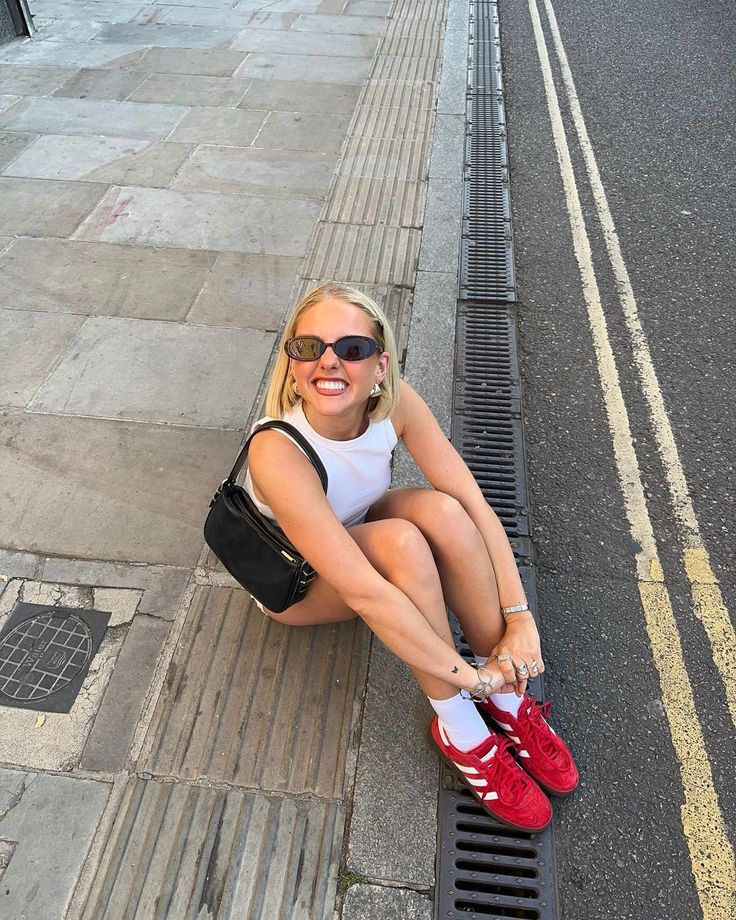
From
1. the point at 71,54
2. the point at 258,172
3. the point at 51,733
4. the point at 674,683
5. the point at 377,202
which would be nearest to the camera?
the point at 51,733

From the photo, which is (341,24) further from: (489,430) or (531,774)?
(531,774)

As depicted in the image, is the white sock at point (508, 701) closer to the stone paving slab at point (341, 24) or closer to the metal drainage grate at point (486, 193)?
the metal drainage grate at point (486, 193)

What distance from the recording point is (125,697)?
113 inches

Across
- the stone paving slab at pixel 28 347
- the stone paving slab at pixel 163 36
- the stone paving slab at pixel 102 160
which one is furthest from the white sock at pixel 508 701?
the stone paving slab at pixel 163 36

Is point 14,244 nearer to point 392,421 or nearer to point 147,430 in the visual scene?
point 147,430

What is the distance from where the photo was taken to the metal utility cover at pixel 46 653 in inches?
113

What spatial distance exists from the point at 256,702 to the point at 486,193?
5.00m

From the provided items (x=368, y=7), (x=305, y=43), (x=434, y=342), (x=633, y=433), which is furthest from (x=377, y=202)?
(x=368, y=7)

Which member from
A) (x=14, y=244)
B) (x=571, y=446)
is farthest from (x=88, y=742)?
(x=14, y=244)

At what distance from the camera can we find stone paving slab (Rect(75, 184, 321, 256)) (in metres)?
5.63

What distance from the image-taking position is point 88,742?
2732 mm

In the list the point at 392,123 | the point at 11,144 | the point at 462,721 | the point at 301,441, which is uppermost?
the point at 301,441

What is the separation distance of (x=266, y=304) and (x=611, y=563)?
2.83 m

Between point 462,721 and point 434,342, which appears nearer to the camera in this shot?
point 462,721
